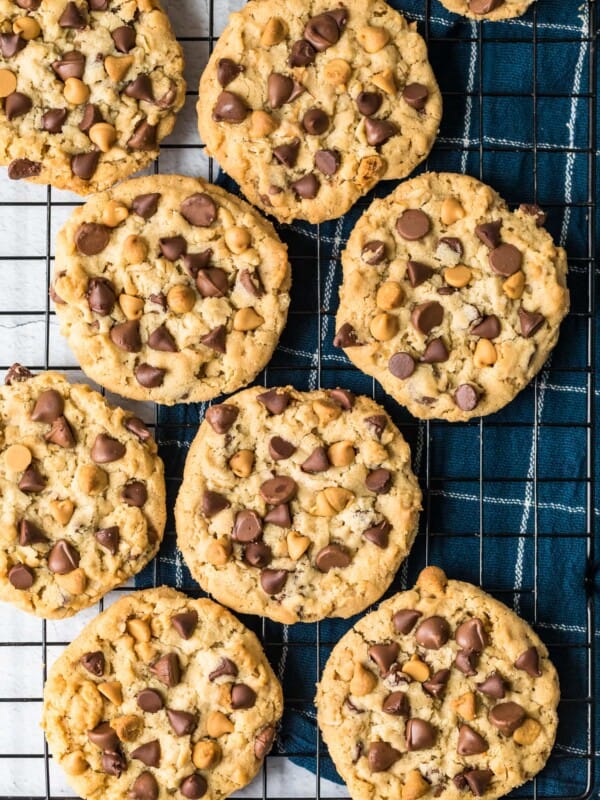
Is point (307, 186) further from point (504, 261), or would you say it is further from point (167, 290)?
point (504, 261)

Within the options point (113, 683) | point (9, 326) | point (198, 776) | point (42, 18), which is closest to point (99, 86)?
point (42, 18)

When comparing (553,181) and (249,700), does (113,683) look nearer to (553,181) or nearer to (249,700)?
(249,700)

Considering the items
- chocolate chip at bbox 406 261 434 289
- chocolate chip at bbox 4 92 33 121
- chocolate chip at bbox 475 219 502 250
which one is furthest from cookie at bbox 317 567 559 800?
chocolate chip at bbox 4 92 33 121

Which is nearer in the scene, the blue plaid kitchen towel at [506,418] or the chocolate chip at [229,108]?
the chocolate chip at [229,108]

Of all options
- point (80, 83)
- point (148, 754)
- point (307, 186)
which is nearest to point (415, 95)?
point (307, 186)

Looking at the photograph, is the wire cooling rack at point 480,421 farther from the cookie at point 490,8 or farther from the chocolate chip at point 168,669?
the chocolate chip at point 168,669

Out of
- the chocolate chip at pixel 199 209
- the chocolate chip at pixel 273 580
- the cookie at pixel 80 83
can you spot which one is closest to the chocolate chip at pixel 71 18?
the cookie at pixel 80 83
